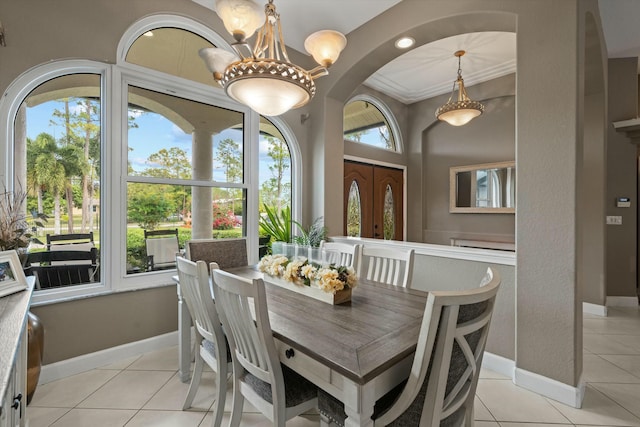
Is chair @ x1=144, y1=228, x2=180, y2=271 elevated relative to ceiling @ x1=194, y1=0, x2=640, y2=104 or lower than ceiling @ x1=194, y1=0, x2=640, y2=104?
lower

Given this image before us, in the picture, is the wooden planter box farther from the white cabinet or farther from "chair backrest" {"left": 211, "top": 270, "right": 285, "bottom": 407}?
the white cabinet

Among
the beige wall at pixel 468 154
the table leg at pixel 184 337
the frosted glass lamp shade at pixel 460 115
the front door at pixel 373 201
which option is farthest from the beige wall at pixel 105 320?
the beige wall at pixel 468 154

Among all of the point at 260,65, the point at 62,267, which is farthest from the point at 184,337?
the point at 260,65

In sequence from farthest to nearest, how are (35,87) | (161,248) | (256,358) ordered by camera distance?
(161,248), (35,87), (256,358)

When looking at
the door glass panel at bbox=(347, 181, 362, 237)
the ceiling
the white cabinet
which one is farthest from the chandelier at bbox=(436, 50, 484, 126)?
the white cabinet

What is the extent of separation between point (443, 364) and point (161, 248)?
8.88 ft

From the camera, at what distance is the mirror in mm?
4418

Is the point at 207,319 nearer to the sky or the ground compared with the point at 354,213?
nearer to the ground

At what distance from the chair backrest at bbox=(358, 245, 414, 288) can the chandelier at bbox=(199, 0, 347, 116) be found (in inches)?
48.3

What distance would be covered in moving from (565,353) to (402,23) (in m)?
3.01

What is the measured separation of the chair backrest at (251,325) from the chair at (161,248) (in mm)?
1779

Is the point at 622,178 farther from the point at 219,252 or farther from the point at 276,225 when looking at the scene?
the point at 219,252

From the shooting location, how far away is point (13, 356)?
0.87 m

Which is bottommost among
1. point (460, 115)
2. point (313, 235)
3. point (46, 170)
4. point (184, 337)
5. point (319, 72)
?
point (184, 337)
